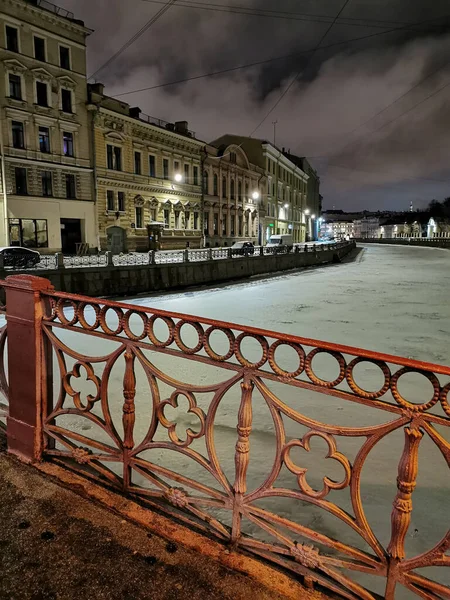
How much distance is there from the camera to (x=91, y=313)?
12.8 m

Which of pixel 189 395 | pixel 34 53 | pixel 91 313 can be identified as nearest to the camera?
pixel 189 395

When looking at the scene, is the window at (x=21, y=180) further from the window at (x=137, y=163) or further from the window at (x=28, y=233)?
the window at (x=137, y=163)

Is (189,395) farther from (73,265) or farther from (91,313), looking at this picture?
(73,265)

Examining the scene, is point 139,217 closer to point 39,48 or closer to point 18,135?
point 18,135

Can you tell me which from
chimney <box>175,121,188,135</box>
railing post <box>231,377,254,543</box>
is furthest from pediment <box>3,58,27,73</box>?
railing post <box>231,377,254,543</box>

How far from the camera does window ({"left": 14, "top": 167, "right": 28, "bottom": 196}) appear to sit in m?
24.0

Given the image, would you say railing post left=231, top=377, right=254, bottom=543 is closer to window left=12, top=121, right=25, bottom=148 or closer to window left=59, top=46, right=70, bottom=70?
window left=12, top=121, right=25, bottom=148

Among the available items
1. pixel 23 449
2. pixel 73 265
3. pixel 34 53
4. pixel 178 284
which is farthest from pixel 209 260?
pixel 23 449

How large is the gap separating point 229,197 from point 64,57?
67.8 ft

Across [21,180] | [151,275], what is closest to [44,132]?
[21,180]

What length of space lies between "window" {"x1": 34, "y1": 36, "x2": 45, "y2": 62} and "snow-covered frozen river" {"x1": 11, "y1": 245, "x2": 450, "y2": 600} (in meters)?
18.5

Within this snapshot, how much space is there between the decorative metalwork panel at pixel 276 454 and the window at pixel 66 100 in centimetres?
2672

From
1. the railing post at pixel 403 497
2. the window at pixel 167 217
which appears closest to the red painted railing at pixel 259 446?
the railing post at pixel 403 497

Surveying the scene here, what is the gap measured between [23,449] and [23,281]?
46.5 inches
